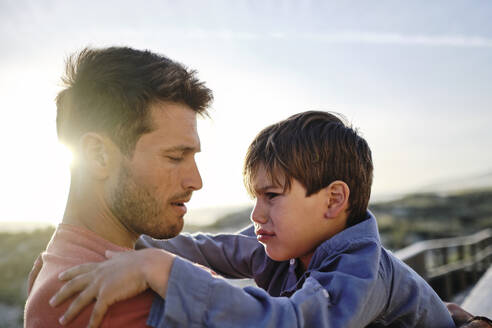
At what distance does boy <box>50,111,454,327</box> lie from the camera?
1.32 meters

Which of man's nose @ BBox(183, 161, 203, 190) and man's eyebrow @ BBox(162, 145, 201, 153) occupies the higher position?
man's eyebrow @ BBox(162, 145, 201, 153)

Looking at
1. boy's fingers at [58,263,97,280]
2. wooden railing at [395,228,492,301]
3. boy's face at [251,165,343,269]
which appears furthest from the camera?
wooden railing at [395,228,492,301]

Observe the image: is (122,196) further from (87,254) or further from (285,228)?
(285,228)

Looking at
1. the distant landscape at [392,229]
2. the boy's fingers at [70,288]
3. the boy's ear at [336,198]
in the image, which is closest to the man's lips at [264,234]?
the boy's ear at [336,198]

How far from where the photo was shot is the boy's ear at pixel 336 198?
2.20m

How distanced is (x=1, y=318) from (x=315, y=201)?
8370 mm

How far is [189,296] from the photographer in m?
1.31

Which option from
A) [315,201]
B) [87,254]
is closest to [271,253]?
[315,201]

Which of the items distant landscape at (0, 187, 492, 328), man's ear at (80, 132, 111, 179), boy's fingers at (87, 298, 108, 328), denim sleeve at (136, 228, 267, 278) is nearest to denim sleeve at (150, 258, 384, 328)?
boy's fingers at (87, 298, 108, 328)

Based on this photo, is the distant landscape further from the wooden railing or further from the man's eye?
the man's eye

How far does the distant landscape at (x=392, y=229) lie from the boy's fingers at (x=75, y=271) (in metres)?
7.89

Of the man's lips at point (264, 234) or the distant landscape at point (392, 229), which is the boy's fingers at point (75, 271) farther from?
the distant landscape at point (392, 229)

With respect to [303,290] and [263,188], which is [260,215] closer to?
[263,188]

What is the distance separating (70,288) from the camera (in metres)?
1.38
